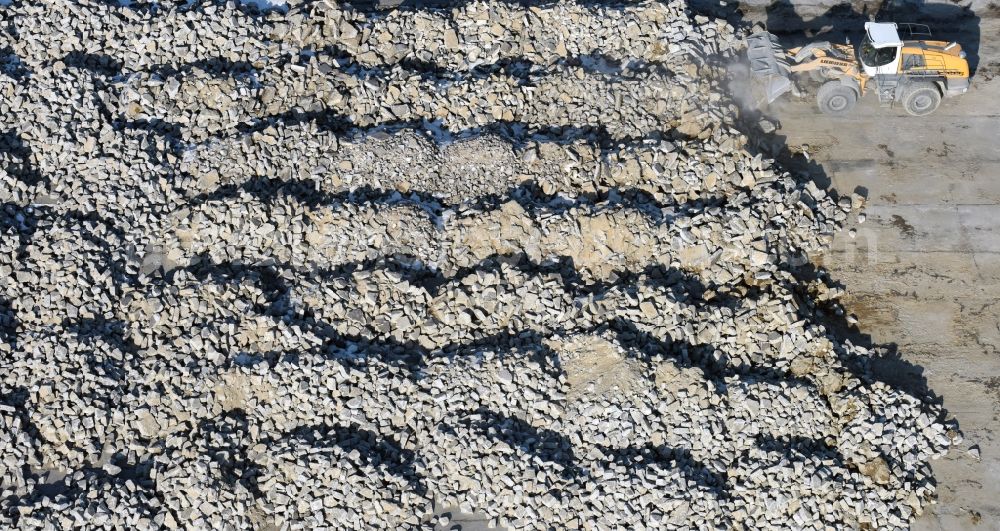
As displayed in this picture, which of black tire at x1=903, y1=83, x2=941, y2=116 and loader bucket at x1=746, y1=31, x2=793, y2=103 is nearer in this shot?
loader bucket at x1=746, y1=31, x2=793, y2=103

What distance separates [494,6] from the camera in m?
17.2

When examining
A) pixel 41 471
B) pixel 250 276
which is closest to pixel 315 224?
pixel 250 276

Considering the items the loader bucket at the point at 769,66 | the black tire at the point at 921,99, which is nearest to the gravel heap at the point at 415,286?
the loader bucket at the point at 769,66

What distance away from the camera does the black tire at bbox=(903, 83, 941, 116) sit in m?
17.0

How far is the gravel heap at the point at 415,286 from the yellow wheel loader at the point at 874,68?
99 cm

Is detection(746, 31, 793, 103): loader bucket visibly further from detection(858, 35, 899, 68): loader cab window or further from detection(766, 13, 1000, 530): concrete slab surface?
detection(858, 35, 899, 68): loader cab window

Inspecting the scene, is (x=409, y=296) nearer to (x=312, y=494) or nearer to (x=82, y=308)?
(x=312, y=494)

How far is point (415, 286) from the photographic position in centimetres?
1412

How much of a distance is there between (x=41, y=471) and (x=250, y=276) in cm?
380

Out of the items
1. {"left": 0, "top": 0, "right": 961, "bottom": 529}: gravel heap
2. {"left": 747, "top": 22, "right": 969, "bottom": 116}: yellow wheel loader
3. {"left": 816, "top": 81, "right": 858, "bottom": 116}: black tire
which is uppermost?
{"left": 747, "top": 22, "right": 969, "bottom": 116}: yellow wheel loader

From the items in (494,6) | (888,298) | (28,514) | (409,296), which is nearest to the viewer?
(28,514)

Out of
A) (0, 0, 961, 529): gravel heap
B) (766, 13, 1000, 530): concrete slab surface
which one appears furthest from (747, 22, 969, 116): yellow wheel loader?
(0, 0, 961, 529): gravel heap

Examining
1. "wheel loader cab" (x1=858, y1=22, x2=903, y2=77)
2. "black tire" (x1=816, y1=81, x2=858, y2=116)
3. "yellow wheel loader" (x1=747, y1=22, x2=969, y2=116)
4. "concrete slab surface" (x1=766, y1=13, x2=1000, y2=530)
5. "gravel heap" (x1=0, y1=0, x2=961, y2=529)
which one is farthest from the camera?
"black tire" (x1=816, y1=81, x2=858, y2=116)

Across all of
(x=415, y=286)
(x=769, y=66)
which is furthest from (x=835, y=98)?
(x=415, y=286)
